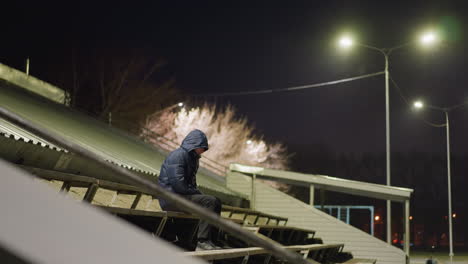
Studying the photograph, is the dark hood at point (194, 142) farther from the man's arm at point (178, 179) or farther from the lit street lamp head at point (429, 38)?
the lit street lamp head at point (429, 38)

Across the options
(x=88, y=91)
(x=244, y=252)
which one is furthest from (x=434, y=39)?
(x=88, y=91)

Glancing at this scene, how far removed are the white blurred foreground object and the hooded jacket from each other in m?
4.05

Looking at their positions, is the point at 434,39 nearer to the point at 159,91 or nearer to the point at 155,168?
the point at 155,168

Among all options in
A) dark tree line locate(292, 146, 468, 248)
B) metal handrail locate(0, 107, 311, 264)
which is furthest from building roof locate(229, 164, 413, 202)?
dark tree line locate(292, 146, 468, 248)

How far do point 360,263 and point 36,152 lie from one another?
7.45 meters

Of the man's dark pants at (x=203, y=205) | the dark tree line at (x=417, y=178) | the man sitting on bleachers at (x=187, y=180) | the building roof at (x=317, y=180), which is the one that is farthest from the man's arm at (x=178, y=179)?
the dark tree line at (x=417, y=178)

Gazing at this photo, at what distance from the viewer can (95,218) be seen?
2.23 metres

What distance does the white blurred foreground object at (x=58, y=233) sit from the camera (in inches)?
79.8

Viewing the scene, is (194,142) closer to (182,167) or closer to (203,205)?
(182,167)

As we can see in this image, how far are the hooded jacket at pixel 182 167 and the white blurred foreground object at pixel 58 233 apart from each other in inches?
160

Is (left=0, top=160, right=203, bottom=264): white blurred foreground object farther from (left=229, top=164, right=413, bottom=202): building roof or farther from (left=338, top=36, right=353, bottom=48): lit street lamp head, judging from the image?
(left=338, top=36, right=353, bottom=48): lit street lamp head

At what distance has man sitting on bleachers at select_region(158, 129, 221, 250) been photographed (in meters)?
6.39

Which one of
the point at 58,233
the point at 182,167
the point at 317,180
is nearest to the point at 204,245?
the point at 182,167

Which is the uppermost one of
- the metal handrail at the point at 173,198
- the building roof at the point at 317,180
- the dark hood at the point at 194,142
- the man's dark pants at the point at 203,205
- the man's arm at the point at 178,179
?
the building roof at the point at 317,180
